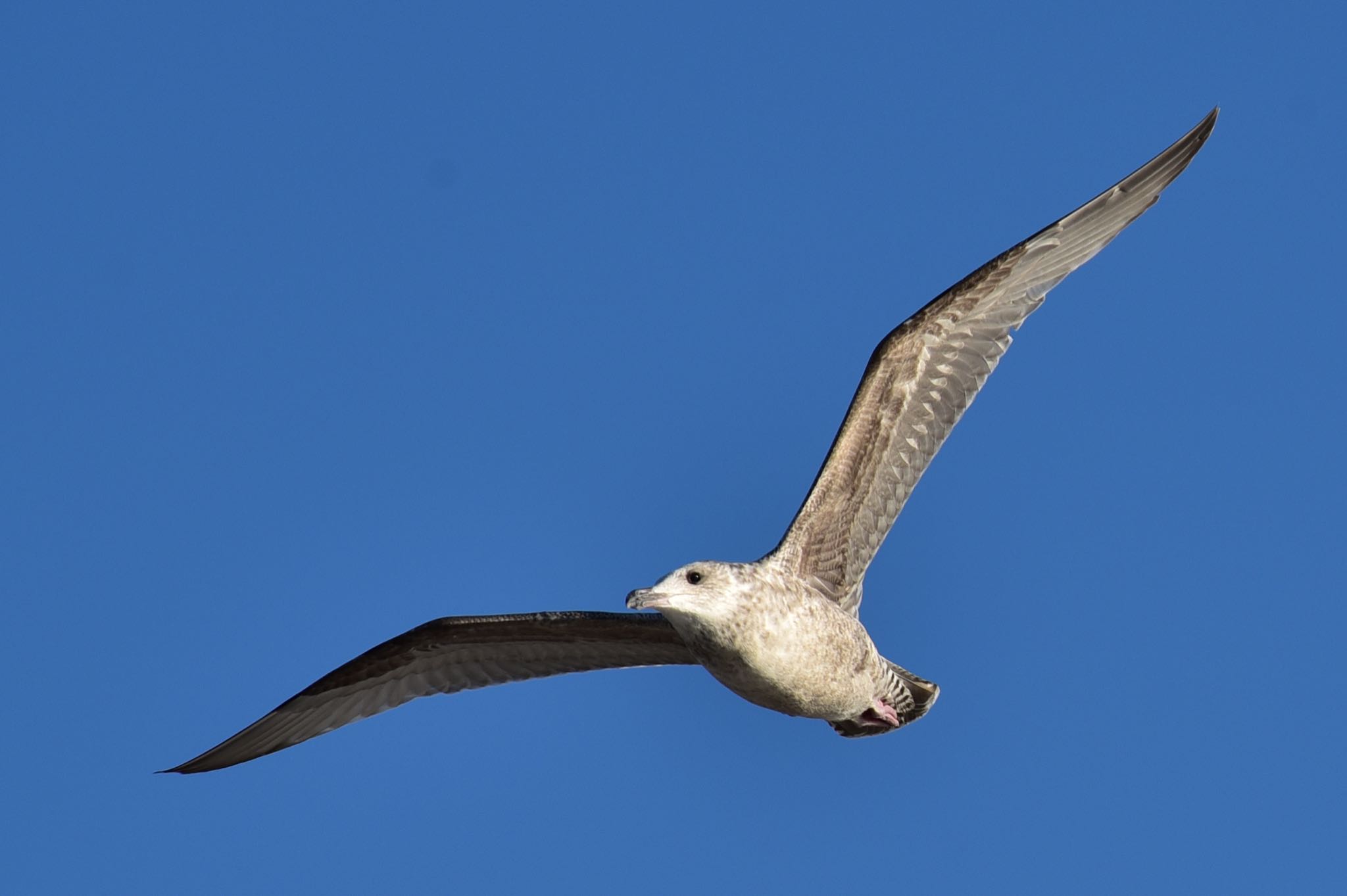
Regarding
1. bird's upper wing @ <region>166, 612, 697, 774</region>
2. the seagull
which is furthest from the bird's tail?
bird's upper wing @ <region>166, 612, 697, 774</region>

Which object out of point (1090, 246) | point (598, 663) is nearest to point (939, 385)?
point (1090, 246)

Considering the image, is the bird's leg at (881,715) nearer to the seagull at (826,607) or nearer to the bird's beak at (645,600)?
the seagull at (826,607)

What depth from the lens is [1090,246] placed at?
14.3 meters

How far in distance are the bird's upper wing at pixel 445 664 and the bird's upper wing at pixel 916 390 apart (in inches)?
65.3

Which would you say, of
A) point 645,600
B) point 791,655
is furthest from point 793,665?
point 645,600

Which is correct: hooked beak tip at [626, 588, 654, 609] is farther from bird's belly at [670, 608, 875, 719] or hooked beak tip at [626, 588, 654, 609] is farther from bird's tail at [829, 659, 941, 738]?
bird's tail at [829, 659, 941, 738]

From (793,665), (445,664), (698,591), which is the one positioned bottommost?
(793,665)

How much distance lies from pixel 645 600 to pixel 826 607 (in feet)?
6.39

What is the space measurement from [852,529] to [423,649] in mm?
3846

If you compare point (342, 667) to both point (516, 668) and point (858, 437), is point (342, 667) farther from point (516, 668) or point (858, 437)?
point (858, 437)

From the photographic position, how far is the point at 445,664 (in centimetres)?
1518

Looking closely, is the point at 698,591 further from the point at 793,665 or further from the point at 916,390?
the point at 916,390

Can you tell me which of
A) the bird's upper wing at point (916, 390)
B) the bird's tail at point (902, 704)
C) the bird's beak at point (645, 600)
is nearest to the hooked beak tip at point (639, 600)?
the bird's beak at point (645, 600)

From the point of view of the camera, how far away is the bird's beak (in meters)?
11.5
